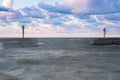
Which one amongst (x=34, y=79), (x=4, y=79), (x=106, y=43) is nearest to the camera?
(x=4, y=79)

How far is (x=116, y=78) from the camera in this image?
1364cm

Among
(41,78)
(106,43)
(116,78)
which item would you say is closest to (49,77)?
(41,78)

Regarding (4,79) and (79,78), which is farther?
(79,78)

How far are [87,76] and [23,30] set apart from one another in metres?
66.2

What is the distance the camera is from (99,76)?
46.8ft

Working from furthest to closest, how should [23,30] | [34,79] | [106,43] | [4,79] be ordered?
[23,30]
[106,43]
[34,79]
[4,79]

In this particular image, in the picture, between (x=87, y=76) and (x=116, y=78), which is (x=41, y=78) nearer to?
(x=87, y=76)

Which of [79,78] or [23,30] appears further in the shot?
[23,30]

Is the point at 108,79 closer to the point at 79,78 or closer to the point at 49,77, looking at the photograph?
the point at 79,78

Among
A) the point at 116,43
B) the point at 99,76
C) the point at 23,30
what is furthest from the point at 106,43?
the point at 99,76

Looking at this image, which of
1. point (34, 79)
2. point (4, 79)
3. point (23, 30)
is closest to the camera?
point (4, 79)

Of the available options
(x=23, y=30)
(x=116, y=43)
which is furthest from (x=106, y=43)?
(x=23, y=30)

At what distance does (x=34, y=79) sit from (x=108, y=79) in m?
3.56

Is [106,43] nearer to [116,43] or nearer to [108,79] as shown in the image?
[116,43]
